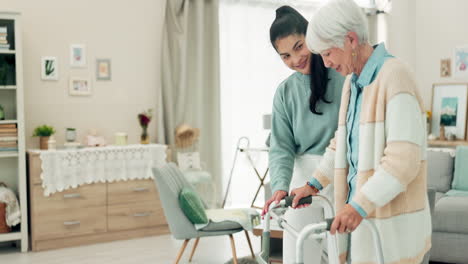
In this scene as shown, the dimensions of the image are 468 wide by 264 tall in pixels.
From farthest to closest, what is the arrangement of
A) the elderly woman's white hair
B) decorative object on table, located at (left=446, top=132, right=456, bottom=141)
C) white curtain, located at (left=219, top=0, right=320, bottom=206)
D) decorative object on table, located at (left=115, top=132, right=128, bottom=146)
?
decorative object on table, located at (left=446, top=132, right=456, bottom=141) → white curtain, located at (left=219, top=0, right=320, bottom=206) → decorative object on table, located at (left=115, top=132, right=128, bottom=146) → the elderly woman's white hair

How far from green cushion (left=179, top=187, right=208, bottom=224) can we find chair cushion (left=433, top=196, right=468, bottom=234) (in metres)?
1.79

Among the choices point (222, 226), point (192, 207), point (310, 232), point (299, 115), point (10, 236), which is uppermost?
point (299, 115)

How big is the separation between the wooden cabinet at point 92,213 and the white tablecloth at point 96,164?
6cm

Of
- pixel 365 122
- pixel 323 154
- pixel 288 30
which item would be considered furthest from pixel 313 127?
pixel 365 122

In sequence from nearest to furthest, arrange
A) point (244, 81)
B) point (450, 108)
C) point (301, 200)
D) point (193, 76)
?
1. point (301, 200)
2. point (193, 76)
3. point (244, 81)
4. point (450, 108)

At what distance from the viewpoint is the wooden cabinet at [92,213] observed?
4.87 meters

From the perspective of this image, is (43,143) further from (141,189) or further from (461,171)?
(461,171)

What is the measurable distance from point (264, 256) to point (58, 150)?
12.0ft

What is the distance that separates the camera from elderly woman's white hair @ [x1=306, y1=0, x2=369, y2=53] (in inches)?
61.0

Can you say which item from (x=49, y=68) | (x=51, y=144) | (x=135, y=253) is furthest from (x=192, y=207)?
(x=49, y=68)

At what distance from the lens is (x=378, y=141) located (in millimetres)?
1539

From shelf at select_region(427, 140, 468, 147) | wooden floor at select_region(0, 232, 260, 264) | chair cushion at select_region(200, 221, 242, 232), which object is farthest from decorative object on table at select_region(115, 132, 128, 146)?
shelf at select_region(427, 140, 468, 147)

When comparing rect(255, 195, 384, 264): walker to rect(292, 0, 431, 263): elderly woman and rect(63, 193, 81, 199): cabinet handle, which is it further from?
rect(63, 193, 81, 199): cabinet handle

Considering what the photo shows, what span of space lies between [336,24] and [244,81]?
16.6 feet
